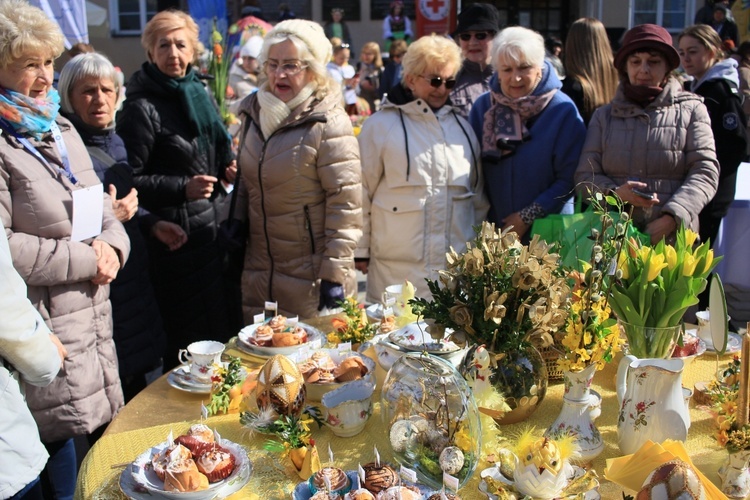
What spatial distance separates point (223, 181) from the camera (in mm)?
3689

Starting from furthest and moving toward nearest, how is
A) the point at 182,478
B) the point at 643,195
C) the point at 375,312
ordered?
the point at 643,195, the point at 375,312, the point at 182,478

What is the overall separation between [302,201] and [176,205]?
0.75 m

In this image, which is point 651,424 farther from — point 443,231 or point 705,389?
point 443,231

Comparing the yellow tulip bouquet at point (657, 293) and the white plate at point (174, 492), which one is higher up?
the yellow tulip bouquet at point (657, 293)

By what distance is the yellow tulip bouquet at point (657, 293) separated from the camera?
1.68 m

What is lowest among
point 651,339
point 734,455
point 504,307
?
point 734,455

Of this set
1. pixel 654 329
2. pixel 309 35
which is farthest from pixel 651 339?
pixel 309 35

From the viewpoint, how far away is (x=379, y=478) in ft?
4.68

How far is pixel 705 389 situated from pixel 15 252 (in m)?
2.02

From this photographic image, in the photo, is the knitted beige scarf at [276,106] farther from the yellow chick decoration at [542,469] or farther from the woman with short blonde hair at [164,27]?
the yellow chick decoration at [542,469]

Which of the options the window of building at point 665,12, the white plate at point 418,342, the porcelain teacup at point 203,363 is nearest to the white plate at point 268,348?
the porcelain teacup at point 203,363

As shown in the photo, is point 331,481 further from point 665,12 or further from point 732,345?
point 665,12

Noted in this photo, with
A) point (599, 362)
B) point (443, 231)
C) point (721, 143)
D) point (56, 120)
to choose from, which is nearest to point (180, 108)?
point (56, 120)

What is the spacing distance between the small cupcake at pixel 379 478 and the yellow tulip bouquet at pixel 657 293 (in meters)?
0.70
